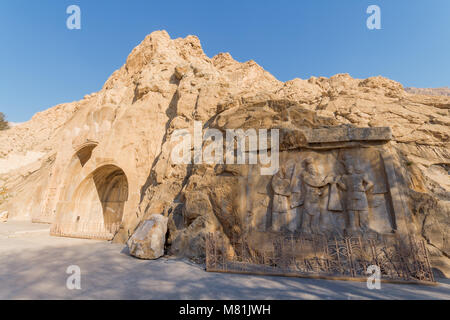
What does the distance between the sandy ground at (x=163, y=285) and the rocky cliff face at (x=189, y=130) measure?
1.57 metres

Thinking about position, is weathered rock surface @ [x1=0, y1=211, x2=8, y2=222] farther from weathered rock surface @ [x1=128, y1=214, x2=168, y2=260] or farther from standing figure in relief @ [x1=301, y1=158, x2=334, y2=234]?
standing figure in relief @ [x1=301, y1=158, x2=334, y2=234]

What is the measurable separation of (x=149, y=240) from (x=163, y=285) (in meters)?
2.66

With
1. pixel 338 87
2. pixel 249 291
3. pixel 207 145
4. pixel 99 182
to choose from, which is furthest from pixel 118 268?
pixel 338 87

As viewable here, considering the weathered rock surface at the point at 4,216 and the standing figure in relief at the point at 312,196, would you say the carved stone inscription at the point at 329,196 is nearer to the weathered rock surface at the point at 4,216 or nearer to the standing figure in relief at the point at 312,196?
the standing figure in relief at the point at 312,196

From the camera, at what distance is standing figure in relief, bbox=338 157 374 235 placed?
5.76 m

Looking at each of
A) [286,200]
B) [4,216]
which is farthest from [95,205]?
[286,200]

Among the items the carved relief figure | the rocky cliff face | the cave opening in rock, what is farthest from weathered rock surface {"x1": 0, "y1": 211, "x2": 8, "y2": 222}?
the carved relief figure

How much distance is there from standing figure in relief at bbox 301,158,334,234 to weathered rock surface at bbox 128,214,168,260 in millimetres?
4524

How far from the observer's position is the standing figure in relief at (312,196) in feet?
20.0

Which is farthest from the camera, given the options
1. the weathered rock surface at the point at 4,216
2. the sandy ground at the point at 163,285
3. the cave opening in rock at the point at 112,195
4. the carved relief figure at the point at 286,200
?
the weathered rock surface at the point at 4,216

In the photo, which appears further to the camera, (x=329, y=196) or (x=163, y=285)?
(x=329, y=196)

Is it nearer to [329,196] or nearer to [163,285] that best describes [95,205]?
[163,285]

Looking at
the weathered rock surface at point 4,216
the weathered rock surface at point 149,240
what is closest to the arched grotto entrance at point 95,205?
the weathered rock surface at point 149,240

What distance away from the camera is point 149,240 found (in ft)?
21.9
